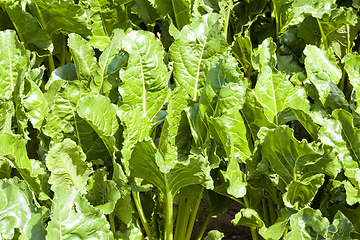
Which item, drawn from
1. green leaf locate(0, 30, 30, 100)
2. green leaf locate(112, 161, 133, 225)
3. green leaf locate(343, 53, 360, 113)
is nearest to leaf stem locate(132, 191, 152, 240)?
green leaf locate(112, 161, 133, 225)

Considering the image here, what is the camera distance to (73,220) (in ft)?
3.59

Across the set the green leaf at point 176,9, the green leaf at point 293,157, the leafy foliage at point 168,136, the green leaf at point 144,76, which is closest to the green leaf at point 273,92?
the leafy foliage at point 168,136

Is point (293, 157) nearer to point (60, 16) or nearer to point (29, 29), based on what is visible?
point (60, 16)

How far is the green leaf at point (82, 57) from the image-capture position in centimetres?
152

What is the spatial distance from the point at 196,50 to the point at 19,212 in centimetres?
89

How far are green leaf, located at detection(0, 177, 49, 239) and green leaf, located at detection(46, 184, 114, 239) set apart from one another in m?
0.10

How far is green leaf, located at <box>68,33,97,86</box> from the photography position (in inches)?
59.9

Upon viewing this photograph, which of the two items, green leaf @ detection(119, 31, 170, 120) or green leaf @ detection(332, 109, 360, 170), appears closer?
green leaf @ detection(332, 109, 360, 170)

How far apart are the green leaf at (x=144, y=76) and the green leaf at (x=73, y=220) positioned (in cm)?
46

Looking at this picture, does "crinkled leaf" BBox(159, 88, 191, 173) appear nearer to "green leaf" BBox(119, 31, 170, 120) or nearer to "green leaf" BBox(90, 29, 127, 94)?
"green leaf" BBox(119, 31, 170, 120)

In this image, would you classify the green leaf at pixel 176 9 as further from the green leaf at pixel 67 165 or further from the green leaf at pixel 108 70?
the green leaf at pixel 67 165

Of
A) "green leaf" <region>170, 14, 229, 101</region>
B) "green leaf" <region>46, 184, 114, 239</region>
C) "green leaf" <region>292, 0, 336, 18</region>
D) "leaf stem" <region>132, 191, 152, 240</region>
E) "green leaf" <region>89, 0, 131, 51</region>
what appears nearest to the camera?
"green leaf" <region>46, 184, 114, 239</region>

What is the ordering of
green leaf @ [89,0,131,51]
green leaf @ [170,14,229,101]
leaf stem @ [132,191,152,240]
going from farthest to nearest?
green leaf @ [89,0,131,51] → green leaf @ [170,14,229,101] → leaf stem @ [132,191,152,240]

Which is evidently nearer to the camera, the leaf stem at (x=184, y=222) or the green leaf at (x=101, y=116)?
the green leaf at (x=101, y=116)
